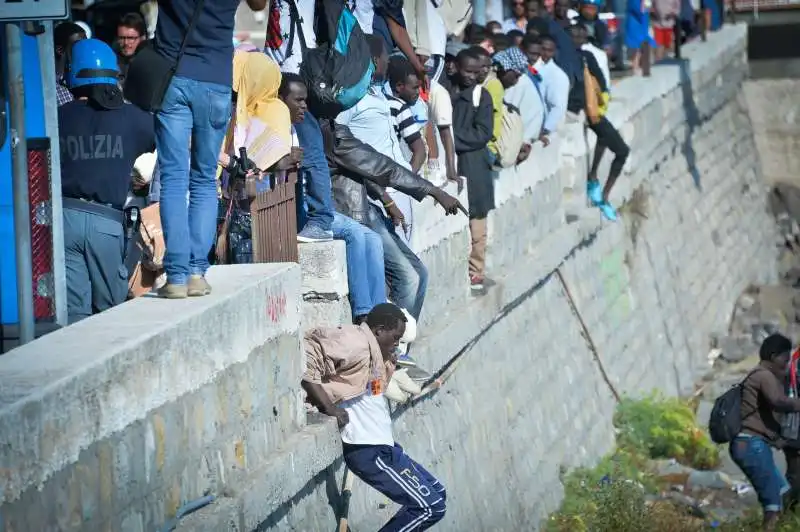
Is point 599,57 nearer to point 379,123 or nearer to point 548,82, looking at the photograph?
point 548,82

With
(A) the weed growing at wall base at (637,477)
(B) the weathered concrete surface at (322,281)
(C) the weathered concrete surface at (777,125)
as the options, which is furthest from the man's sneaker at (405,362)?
(C) the weathered concrete surface at (777,125)

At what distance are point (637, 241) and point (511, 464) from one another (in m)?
7.35

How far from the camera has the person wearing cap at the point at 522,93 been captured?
522 inches

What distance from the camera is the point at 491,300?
11.6m

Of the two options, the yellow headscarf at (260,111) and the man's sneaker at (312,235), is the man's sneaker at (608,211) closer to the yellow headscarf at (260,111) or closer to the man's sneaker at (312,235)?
the man's sneaker at (312,235)

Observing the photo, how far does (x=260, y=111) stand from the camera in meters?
7.94

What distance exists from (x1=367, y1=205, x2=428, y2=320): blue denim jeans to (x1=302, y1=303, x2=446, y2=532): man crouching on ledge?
1.17m

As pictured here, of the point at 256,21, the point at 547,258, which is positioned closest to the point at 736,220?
the point at 256,21

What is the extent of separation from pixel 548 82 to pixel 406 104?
15.9 ft

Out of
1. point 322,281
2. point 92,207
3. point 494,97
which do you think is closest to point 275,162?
point 322,281

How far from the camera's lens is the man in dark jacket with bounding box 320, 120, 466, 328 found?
29.3ft

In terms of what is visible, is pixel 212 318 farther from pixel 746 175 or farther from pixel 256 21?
pixel 746 175

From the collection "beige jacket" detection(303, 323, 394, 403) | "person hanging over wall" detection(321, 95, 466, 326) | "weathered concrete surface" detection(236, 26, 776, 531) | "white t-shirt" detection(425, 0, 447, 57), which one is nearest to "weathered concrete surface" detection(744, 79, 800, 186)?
"weathered concrete surface" detection(236, 26, 776, 531)

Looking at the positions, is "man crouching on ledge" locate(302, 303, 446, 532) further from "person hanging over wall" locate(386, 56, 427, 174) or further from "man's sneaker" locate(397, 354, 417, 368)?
"person hanging over wall" locate(386, 56, 427, 174)
